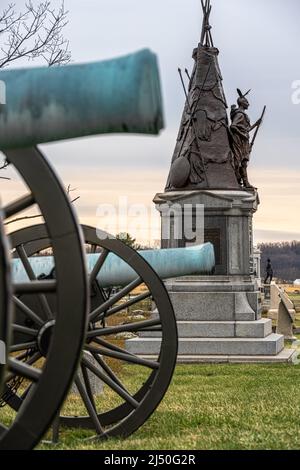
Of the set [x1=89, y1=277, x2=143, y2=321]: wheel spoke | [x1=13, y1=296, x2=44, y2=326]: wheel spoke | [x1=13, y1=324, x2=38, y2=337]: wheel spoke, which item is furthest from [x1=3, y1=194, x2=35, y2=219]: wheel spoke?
[x1=89, y1=277, x2=143, y2=321]: wheel spoke

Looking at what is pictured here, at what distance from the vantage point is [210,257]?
30.6ft

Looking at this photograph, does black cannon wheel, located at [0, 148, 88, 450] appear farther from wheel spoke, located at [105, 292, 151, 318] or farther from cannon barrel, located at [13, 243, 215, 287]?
cannon barrel, located at [13, 243, 215, 287]

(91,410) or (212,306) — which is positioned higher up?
(91,410)

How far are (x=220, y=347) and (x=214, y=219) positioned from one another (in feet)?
9.91

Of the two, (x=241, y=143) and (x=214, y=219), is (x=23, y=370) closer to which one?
(x=214, y=219)

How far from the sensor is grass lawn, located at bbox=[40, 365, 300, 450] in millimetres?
7254

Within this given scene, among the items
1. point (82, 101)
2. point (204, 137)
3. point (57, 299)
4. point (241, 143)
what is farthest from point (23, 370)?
point (241, 143)

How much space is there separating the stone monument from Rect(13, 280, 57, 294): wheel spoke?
1300cm

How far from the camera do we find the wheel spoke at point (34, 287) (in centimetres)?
490

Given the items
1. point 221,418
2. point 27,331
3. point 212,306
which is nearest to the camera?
point 27,331

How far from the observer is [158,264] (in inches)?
363
